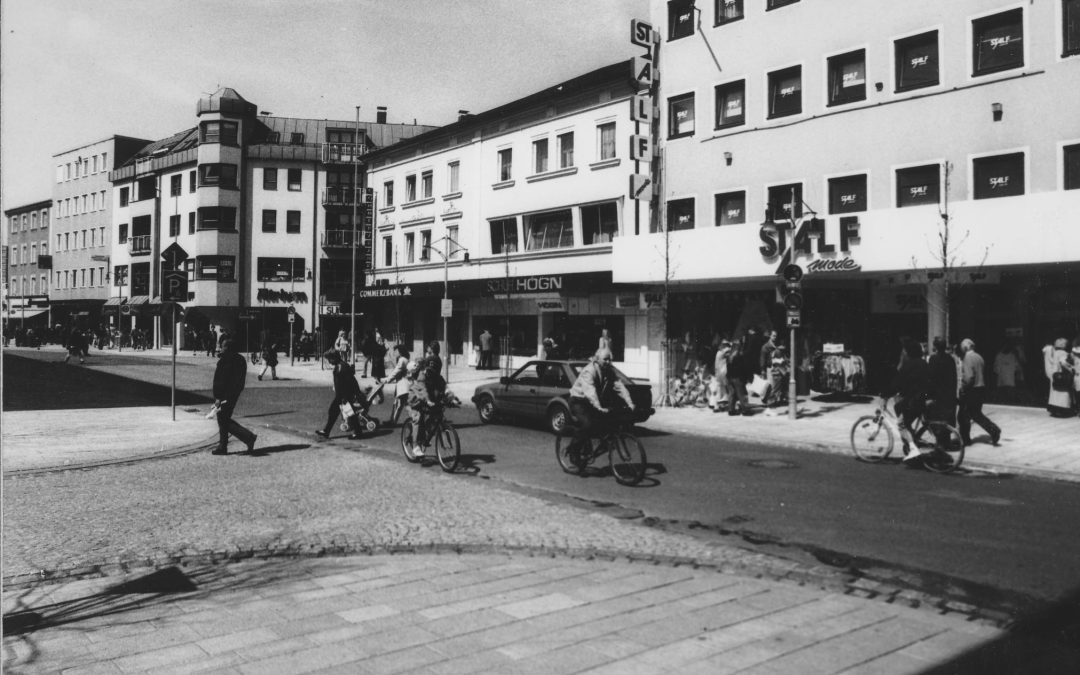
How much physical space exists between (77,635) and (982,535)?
296 inches

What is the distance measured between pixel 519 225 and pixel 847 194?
15.0m

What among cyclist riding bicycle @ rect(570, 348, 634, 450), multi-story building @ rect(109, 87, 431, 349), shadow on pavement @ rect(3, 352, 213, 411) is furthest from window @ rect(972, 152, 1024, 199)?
multi-story building @ rect(109, 87, 431, 349)

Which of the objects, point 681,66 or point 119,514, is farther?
point 681,66

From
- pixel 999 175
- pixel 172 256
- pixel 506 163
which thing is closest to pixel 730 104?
pixel 999 175

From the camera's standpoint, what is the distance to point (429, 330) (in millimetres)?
41562

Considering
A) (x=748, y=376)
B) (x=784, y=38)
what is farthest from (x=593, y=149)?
(x=748, y=376)

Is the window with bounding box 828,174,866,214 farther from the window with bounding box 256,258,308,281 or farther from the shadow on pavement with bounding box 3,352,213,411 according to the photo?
the window with bounding box 256,258,308,281

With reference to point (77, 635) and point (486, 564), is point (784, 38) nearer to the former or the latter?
point (486, 564)

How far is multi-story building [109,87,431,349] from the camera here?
5750 centimetres

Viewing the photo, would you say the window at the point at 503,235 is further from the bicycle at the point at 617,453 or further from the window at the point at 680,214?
the bicycle at the point at 617,453

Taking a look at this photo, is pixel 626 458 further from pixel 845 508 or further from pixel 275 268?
pixel 275 268

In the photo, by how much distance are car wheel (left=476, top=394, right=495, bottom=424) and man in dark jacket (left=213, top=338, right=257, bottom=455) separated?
575 cm

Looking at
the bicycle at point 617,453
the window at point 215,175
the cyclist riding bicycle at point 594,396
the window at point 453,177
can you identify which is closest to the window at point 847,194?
the cyclist riding bicycle at point 594,396

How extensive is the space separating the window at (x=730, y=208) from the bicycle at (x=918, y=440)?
12829 millimetres
